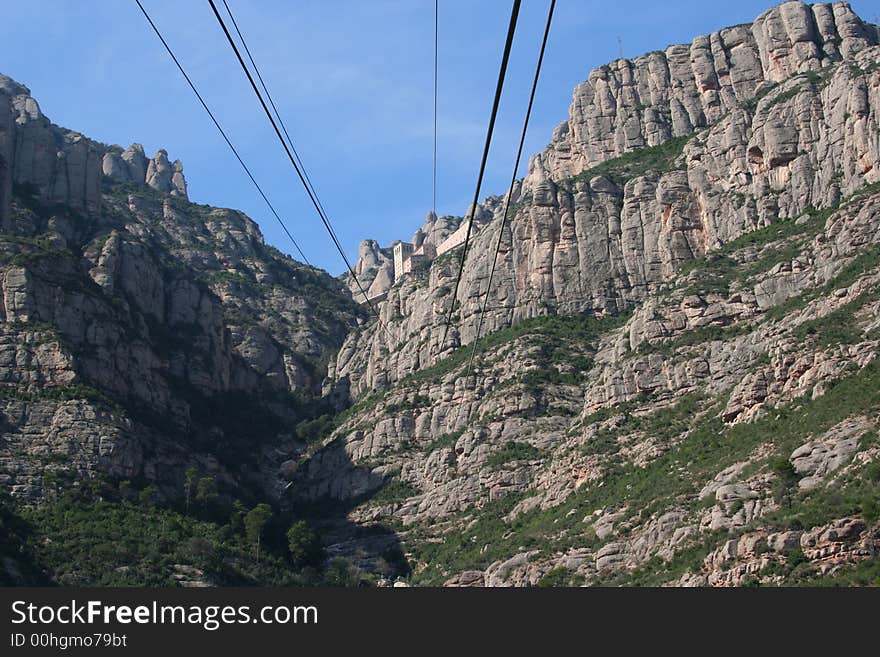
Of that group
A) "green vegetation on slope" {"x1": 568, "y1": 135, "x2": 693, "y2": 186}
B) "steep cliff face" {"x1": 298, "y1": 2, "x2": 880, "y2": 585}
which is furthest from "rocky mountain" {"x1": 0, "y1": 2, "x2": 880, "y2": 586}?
"green vegetation on slope" {"x1": 568, "y1": 135, "x2": 693, "y2": 186}

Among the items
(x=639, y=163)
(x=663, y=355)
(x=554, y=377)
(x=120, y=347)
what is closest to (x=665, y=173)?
(x=639, y=163)

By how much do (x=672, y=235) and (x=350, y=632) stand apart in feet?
339

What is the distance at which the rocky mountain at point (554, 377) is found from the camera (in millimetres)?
76375

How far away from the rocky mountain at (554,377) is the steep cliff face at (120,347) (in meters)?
0.38

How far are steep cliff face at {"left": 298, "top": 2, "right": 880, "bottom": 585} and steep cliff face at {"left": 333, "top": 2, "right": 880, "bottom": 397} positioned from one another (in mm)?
303

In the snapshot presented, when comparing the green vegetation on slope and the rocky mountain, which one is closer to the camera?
the rocky mountain

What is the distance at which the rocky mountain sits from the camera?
76375mm

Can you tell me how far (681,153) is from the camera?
135 meters

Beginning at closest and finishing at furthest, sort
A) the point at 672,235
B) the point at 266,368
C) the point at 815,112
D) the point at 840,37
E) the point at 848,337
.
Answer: the point at 848,337 → the point at 815,112 → the point at 672,235 → the point at 840,37 → the point at 266,368

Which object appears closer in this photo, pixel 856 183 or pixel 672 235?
pixel 856 183

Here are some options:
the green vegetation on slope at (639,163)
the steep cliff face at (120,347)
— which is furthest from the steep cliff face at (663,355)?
the steep cliff face at (120,347)

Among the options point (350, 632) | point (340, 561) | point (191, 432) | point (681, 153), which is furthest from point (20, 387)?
point (350, 632)

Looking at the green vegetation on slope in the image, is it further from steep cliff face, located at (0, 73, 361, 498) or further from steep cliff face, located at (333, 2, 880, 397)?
steep cliff face, located at (0, 73, 361, 498)

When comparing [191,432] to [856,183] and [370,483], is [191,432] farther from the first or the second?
[856,183]
